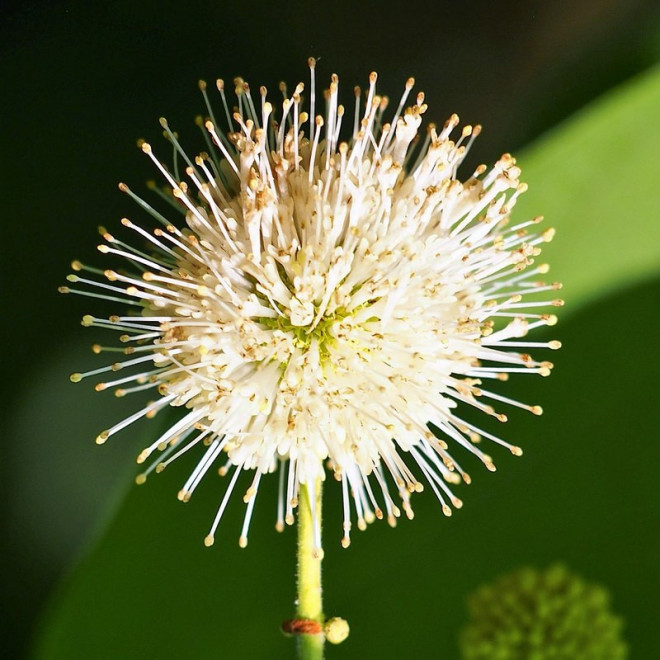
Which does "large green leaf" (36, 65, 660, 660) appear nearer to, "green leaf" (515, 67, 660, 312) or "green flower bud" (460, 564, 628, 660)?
"green leaf" (515, 67, 660, 312)

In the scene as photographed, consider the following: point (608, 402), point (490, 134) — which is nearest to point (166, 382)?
point (608, 402)

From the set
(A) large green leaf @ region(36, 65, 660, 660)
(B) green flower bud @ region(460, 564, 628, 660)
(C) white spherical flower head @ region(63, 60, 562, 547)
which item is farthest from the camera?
(A) large green leaf @ region(36, 65, 660, 660)

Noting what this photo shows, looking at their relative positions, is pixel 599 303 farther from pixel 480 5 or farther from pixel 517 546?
pixel 480 5

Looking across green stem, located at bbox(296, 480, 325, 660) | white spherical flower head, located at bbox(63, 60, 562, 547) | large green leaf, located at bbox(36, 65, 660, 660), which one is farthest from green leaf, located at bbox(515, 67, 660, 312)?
green stem, located at bbox(296, 480, 325, 660)

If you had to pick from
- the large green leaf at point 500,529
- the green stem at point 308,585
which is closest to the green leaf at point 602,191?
the large green leaf at point 500,529

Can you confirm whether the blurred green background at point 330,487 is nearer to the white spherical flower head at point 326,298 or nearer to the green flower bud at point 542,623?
the green flower bud at point 542,623

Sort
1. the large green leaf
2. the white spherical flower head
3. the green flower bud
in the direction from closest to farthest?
the white spherical flower head
the green flower bud
the large green leaf

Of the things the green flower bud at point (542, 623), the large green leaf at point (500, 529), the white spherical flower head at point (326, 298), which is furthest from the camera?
the large green leaf at point (500, 529)
